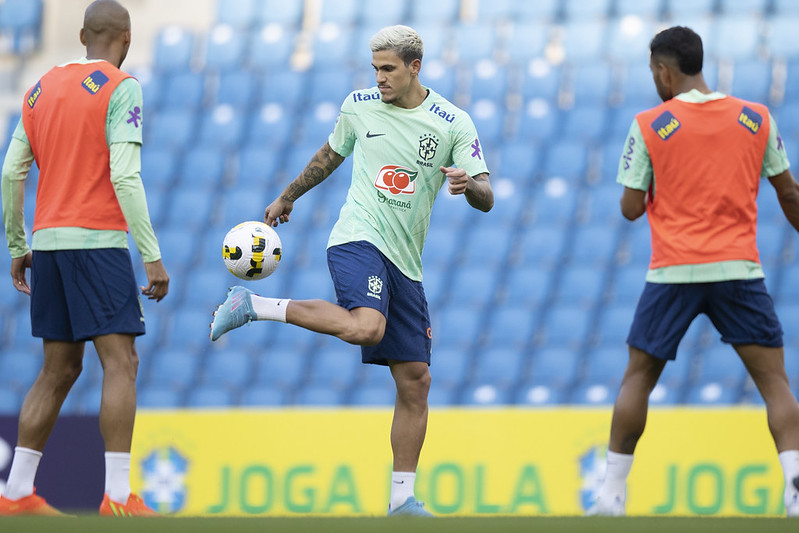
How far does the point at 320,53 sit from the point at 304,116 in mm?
1020

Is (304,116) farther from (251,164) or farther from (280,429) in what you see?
(280,429)

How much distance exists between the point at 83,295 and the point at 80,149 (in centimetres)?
62

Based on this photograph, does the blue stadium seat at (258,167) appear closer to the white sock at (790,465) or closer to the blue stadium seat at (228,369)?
the blue stadium seat at (228,369)

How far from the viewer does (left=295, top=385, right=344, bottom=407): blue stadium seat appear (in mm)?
9961

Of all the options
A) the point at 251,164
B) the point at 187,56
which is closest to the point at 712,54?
the point at 251,164

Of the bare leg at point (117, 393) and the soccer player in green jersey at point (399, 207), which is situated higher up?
the soccer player in green jersey at point (399, 207)

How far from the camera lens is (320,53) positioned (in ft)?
42.6

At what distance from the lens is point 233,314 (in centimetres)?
480

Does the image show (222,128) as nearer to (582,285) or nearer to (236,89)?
(236,89)

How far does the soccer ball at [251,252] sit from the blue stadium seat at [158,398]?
18.1 ft

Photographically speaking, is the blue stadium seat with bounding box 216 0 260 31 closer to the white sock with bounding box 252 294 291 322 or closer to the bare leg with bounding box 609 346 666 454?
the white sock with bounding box 252 294 291 322

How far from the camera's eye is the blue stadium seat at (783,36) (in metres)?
11.7

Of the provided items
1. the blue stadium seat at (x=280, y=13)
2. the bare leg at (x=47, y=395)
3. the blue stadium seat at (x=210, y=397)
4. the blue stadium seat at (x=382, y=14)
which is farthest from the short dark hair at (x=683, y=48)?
the blue stadium seat at (x=280, y=13)

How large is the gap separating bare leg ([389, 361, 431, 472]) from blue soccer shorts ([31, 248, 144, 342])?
1.17 m
